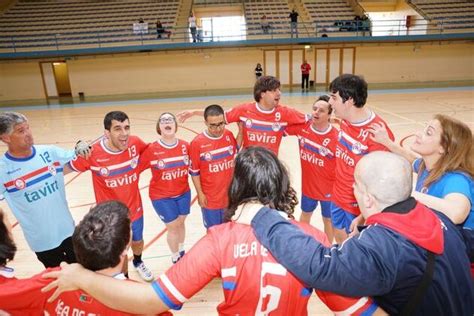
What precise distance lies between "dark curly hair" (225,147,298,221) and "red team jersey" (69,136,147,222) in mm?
2616

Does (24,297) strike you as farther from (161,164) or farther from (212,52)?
(212,52)

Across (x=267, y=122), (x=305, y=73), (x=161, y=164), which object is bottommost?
(x=305, y=73)

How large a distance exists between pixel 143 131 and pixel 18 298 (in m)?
12.1

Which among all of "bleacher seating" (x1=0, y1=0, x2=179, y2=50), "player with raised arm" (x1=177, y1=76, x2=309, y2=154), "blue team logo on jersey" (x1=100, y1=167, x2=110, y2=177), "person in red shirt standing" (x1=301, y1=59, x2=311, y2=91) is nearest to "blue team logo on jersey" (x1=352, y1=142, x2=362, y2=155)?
"player with raised arm" (x1=177, y1=76, x2=309, y2=154)

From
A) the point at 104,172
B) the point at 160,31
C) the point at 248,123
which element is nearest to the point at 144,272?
the point at 104,172

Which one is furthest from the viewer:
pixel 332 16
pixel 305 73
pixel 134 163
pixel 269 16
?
pixel 269 16

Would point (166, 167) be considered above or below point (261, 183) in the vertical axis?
below

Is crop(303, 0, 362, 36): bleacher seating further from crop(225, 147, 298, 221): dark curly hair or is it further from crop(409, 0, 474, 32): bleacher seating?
crop(225, 147, 298, 221): dark curly hair

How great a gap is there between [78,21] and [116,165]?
2737 centimetres

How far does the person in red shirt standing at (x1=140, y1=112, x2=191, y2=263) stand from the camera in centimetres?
466

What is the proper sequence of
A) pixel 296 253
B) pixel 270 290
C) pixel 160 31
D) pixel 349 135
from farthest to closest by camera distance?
pixel 160 31
pixel 349 135
pixel 270 290
pixel 296 253

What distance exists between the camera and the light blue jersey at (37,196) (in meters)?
3.46

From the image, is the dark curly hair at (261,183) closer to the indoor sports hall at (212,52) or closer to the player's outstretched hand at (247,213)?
the player's outstretched hand at (247,213)

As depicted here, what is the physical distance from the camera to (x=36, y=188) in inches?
139
